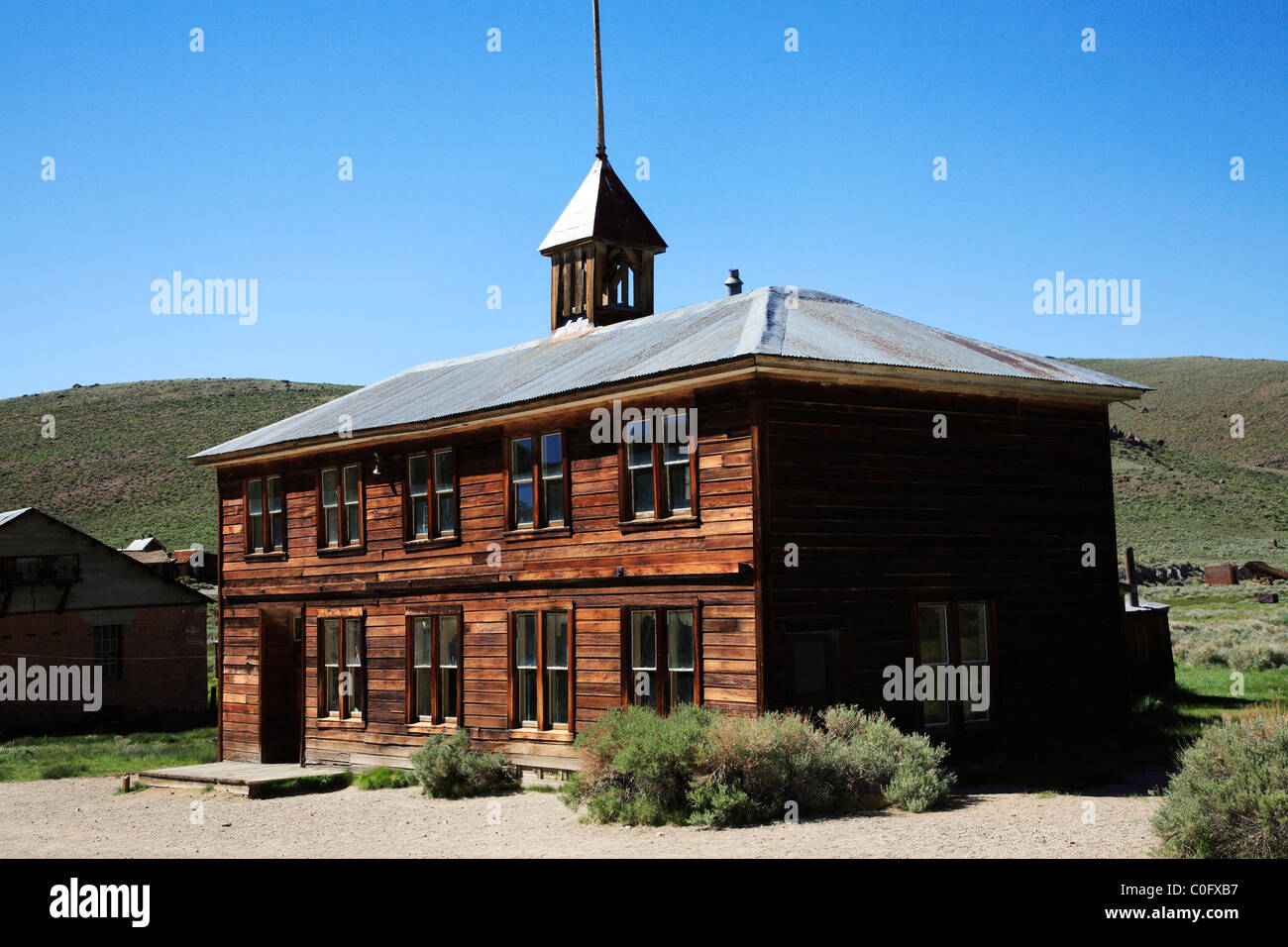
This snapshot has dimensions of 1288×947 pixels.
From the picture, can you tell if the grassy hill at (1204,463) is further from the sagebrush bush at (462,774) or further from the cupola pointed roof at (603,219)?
the sagebrush bush at (462,774)

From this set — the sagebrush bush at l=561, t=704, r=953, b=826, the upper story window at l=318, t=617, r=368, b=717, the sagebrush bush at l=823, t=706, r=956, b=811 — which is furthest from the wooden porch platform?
the sagebrush bush at l=823, t=706, r=956, b=811

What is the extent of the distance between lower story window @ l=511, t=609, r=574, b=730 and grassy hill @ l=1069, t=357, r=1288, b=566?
39.9m

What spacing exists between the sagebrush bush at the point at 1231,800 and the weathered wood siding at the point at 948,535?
20.1ft

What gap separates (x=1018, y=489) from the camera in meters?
19.4

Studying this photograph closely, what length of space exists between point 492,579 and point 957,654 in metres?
7.13

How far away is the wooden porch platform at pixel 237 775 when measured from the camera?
71.1 ft

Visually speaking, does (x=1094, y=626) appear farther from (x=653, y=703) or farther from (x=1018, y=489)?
(x=653, y=703)

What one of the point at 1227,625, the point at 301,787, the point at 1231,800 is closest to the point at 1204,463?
the point at 1227,625

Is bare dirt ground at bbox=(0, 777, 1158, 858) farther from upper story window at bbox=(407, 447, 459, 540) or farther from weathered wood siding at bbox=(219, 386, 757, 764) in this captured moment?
upper story window at bbox=(407, 447, 459, 540)

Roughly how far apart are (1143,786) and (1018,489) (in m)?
4.79

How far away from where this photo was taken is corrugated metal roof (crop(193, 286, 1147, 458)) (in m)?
17.9

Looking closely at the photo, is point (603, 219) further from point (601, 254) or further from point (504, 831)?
point (504, 831)

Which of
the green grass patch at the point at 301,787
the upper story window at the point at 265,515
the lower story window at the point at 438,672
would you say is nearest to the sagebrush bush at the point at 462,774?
the lower story window at the point at 438,672
